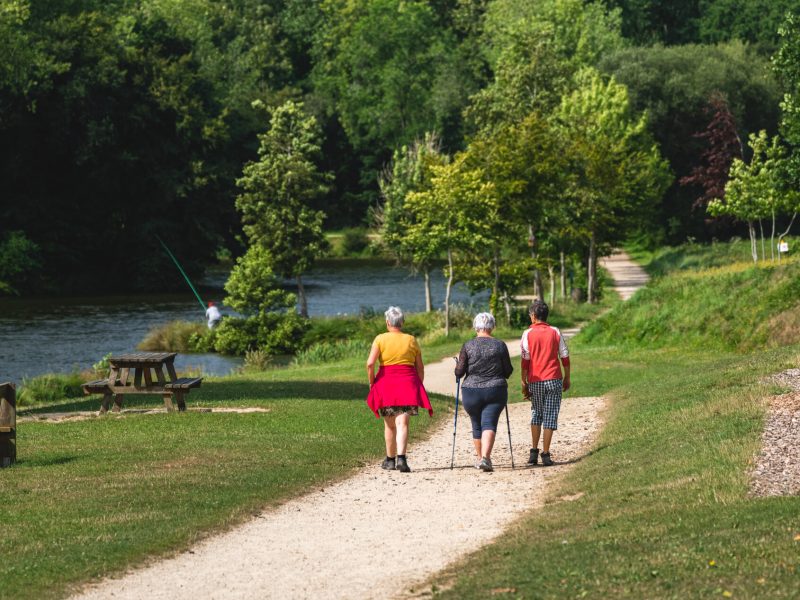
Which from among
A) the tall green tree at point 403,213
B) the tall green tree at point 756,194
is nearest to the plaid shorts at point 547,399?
the tall green tree at point 403,213

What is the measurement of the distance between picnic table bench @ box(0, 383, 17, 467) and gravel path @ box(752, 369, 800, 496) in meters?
8.35

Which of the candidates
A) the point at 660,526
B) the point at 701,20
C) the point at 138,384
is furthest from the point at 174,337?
the point at 701,20

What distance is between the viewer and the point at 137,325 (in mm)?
56938

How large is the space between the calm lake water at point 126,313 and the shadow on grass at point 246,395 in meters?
12.4

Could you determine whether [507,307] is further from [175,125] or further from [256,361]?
[175,125]

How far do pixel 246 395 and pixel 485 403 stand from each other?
10629 millimetres

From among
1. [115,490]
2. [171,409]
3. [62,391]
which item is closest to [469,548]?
[115,490]

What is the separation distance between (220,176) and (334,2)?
150 feet

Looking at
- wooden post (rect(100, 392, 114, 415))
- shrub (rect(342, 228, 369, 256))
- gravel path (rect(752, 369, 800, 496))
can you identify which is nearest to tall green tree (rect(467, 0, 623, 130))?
shrub (rect(342, 228, 369, 256))

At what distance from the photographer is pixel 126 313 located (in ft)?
206

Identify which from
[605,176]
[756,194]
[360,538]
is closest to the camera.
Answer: [360,538]

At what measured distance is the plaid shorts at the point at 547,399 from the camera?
15.8 metres

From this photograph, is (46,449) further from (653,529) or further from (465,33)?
(465,33)

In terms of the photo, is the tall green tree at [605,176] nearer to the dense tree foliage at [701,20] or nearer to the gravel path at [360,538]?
the gravel path at [360,538]
